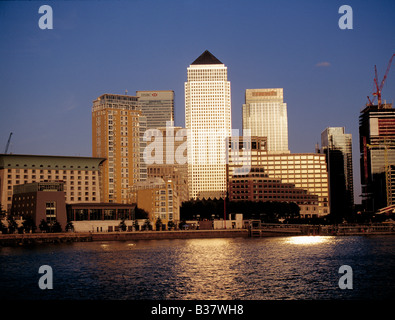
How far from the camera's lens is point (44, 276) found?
85.9 meters

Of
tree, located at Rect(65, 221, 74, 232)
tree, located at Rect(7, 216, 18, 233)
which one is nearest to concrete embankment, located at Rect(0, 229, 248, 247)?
tree, located at Rect(7, 216, 18, 233)

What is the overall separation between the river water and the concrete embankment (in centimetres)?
4169

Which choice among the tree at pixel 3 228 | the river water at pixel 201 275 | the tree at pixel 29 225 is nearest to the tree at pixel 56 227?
the tree at pixel 29 225

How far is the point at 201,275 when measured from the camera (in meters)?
85.1

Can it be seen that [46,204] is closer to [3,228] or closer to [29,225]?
[29,225]

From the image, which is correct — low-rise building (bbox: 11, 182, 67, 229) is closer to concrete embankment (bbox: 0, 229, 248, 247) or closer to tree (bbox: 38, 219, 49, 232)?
tree (bbox: 38, 219, 49, 232)

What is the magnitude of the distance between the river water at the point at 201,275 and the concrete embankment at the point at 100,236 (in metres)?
41.7

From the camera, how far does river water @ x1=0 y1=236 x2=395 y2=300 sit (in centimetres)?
6825

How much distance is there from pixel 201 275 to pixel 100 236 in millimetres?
104089

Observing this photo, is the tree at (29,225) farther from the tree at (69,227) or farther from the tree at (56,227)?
the tree at (69,227)

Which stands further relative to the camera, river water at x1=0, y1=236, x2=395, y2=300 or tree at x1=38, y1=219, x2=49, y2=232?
tree at x1=38, y1=219, x2=49, y2=232

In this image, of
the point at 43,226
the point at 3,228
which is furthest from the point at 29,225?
the point at 3,228

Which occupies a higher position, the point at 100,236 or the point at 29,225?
the point at 29,225

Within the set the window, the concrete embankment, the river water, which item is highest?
the window
